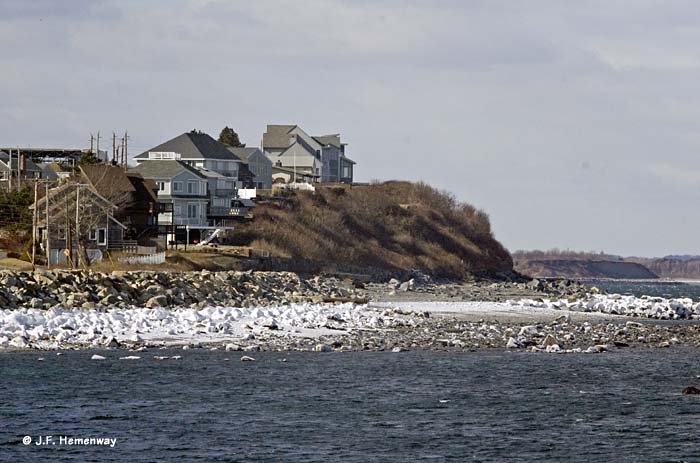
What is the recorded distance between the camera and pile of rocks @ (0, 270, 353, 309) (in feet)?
141

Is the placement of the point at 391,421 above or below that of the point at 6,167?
below

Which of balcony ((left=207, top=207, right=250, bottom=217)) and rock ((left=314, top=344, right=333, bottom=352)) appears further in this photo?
balcony ((left=207, top=207, right=250, bottom=217))

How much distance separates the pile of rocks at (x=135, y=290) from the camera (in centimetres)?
4294

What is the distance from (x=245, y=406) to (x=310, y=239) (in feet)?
242

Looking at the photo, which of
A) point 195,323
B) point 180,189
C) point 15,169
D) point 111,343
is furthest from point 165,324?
point 15,169

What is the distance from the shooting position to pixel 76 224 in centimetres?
6488

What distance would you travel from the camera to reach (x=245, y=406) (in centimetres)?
2589

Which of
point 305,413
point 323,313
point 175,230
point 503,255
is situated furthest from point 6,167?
point 305,413

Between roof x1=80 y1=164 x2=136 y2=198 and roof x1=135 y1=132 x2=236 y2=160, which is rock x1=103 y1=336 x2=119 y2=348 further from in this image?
roof x1=135 y1=132 x2=236 y2=160

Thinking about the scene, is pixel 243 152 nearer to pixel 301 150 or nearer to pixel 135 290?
pixel 301 150

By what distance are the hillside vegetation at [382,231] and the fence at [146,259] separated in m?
19.6

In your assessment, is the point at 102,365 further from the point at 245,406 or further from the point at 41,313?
the point at 41,313

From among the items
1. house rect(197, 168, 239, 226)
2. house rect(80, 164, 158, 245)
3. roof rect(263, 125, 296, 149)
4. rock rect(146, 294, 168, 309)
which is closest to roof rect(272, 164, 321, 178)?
roof rect(263, 125, 296, 149)

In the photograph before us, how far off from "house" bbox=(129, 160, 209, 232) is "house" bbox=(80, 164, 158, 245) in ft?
21.5
